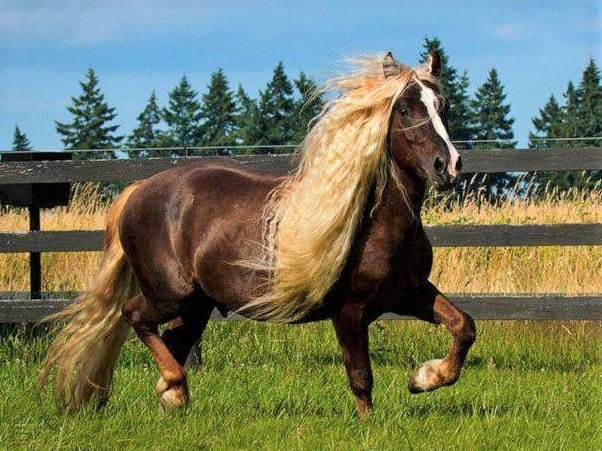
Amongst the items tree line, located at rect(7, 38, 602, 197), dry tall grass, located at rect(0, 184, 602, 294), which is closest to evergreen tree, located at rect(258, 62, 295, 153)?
tree line, located at rect(7, 38, 602, 197)

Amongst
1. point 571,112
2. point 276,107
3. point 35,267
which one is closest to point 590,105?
point 571,112

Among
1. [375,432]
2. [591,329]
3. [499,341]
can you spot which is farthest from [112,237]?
[591,329]

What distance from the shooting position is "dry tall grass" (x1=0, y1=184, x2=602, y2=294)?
9039 mm

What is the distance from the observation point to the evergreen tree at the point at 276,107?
201 feet

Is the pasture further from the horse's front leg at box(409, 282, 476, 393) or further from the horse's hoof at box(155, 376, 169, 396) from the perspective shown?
the horse's front leg at box(409, 282, 476, 393)

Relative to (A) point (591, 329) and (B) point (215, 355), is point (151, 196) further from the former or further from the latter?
(A) point (591, 329)

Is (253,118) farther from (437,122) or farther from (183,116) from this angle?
(437,122)

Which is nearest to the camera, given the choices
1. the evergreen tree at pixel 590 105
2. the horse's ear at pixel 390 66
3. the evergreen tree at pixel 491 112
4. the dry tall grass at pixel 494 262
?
the horse's ear at pixel 390 66

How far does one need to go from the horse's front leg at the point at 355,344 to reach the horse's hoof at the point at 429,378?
230mm

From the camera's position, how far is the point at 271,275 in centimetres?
485

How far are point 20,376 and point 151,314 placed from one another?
70.3 inches

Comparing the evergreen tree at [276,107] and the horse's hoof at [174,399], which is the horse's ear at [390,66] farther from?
the evergreen tree at [276,107]

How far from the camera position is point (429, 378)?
467 centimetres

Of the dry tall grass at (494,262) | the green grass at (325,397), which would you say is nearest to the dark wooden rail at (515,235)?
the green grass at (325,397)
